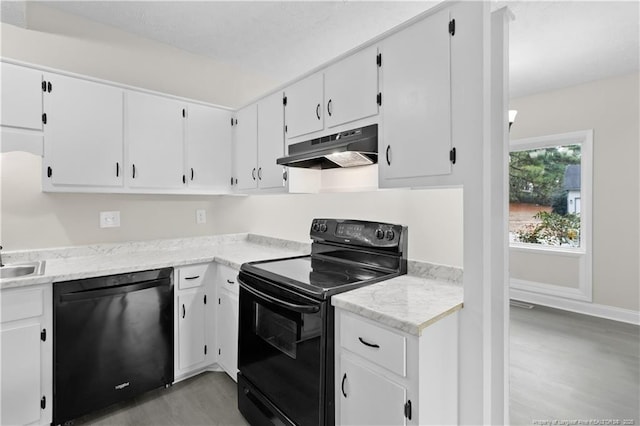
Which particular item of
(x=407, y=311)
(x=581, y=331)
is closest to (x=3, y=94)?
(x=407, y=311)

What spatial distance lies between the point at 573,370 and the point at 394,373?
7.57 ft

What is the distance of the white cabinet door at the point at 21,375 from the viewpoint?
1749 mm

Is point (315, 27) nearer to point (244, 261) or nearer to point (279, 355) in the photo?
point (244, 261)

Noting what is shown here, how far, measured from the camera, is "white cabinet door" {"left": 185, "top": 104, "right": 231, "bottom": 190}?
2.80 metres

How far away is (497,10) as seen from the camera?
140 centimetres

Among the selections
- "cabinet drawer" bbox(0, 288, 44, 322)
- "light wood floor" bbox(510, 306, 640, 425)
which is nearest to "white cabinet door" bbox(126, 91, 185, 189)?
"cabinet drawer" bbox(0, 288, 44, 322)

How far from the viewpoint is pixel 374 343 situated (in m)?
1.31

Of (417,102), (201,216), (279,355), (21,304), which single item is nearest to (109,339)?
(21,304)

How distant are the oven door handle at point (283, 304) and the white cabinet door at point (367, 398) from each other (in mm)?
251

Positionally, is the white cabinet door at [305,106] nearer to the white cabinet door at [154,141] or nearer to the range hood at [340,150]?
the range hood at [340,150]

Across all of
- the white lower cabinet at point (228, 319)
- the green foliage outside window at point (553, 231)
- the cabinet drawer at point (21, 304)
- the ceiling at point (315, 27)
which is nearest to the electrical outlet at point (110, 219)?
the cabinet drawer at point (21, 304)

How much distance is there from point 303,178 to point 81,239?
70.2 inches

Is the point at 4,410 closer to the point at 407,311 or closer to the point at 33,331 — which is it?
the point at 33,331

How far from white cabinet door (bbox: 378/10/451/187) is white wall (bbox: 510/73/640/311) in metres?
3.67
